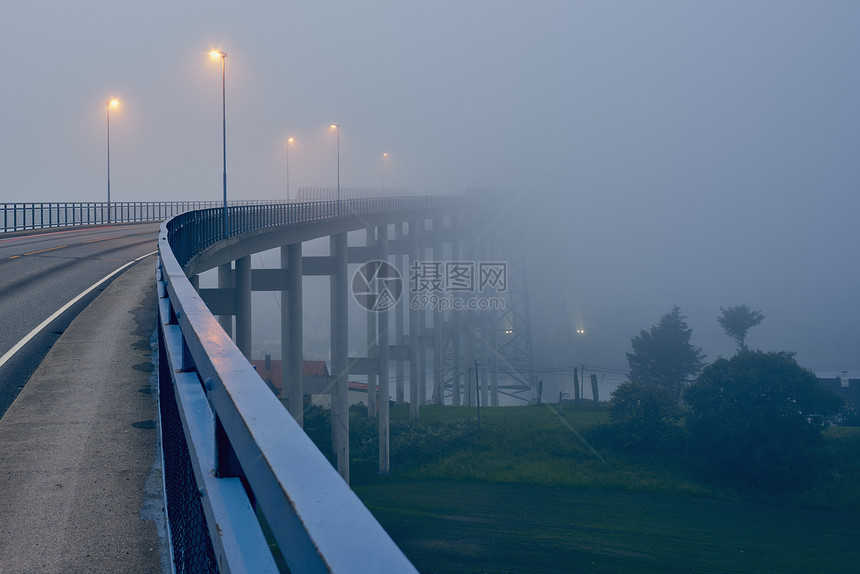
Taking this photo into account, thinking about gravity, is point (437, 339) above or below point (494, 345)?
above

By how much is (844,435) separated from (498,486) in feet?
94.9

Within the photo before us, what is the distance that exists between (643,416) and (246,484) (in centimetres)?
5908

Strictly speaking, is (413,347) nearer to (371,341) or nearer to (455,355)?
(371,341)

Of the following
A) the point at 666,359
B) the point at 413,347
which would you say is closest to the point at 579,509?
the point at 413,347

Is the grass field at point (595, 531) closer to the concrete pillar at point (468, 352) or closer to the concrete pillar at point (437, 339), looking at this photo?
the concrete pillar at point (437, 339)

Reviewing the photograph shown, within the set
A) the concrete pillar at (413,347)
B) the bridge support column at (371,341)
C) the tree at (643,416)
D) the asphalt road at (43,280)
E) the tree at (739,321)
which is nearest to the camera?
the asphalt road at (43,280)

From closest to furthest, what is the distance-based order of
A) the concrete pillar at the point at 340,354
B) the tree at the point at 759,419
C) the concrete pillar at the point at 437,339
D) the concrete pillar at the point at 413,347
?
the concrete pillar at the point at 340,354 → the tree at the point at 759,419 → the concrete pillar at the point at 413,347 → the concrete pillar at the point at 437,339

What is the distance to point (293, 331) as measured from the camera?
136 ft

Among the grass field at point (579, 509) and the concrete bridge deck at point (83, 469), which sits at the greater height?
the concrete bridge deck at point (83, 469)

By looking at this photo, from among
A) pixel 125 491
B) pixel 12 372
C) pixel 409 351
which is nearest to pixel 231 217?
pixel 12 372

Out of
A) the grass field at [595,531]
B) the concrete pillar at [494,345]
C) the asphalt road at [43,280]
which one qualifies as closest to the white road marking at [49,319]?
the asphalt road at [43,280]

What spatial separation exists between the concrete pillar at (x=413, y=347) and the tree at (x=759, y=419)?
20.8 metres

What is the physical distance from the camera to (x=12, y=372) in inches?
396

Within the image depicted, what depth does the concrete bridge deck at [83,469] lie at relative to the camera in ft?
14.1
